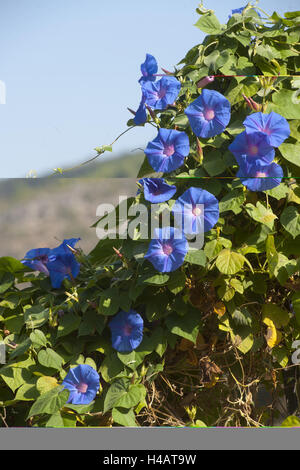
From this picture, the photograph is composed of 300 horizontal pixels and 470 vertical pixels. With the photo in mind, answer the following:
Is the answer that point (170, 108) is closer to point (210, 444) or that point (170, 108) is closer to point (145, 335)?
point (145, 335)

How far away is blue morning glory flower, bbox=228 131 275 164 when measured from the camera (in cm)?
109

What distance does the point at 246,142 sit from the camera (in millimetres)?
1094

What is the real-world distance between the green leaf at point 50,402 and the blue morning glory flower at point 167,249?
0.30 meters

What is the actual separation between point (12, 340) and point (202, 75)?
0.68m

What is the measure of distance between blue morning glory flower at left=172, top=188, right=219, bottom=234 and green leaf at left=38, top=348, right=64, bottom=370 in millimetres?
355

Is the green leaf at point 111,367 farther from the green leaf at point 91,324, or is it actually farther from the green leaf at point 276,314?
the green leaf at point 276,314

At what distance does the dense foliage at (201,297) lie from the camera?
1.12 meters

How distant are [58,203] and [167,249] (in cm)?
58

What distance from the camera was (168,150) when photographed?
1134 millimetres

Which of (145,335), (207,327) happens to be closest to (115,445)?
(145,335)

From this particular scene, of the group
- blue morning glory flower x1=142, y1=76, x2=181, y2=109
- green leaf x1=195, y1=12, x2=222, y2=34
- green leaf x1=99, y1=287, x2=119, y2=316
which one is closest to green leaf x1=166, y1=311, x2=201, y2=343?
green leaf x1=99, y1=287, x2=119, y2=316

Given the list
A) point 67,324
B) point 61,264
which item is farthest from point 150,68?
point 67,324

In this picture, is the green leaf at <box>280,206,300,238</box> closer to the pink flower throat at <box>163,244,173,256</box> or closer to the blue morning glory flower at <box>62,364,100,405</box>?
the pink flower throat at <box>163,244,173,256</box>

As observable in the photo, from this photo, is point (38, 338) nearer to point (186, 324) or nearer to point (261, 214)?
point (186, 324)
